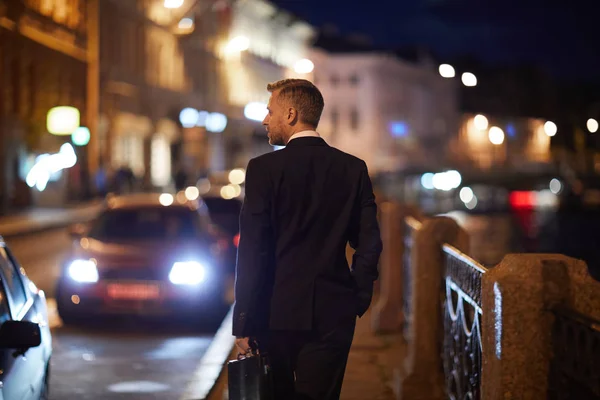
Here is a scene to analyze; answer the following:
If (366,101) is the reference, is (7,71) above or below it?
below

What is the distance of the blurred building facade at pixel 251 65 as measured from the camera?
82.2 meters

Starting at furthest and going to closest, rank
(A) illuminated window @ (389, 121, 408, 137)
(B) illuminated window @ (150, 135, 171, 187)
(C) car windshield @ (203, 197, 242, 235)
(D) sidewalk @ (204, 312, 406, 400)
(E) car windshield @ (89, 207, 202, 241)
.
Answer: (A) illuminated window @ (389, 121, 408, 137) → (B) illuminated window @ (150, 135, 171, 187) → (C) car windshield @ (203, 197, 242, 235) → (E) car windshield @ (89, 207, 202, 241) → (D) sidewalk @ (204, 312, 406, 400)

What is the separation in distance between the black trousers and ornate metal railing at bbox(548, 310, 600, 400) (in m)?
0.87

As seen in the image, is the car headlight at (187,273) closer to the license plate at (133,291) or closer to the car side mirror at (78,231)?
the license plate at (133,291)

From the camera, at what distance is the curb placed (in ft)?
26.9

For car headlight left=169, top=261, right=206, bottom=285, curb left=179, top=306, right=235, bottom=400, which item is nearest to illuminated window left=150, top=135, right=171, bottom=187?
car headlight left=169, top=261, right=206, bottom=285

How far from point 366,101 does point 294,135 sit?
104 metres

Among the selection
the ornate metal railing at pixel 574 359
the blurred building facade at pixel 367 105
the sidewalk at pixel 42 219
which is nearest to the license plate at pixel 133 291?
the ornate metal railing at pixel 574 359

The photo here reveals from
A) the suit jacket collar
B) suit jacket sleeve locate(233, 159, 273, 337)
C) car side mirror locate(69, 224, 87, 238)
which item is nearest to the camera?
suit jacket sleeve locate(233, 159, 273, 337)

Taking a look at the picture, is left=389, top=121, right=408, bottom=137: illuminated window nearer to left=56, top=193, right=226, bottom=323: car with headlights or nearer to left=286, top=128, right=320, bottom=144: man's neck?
left=56, top=193, right=226, bottom=323: car with headlights

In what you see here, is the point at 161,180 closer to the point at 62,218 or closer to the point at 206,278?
the point at 62,218

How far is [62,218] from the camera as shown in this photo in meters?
37.0

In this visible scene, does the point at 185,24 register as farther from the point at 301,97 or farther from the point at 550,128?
the point at 301,97

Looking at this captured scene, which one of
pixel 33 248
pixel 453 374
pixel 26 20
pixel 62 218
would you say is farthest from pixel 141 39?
pixel 453 374
